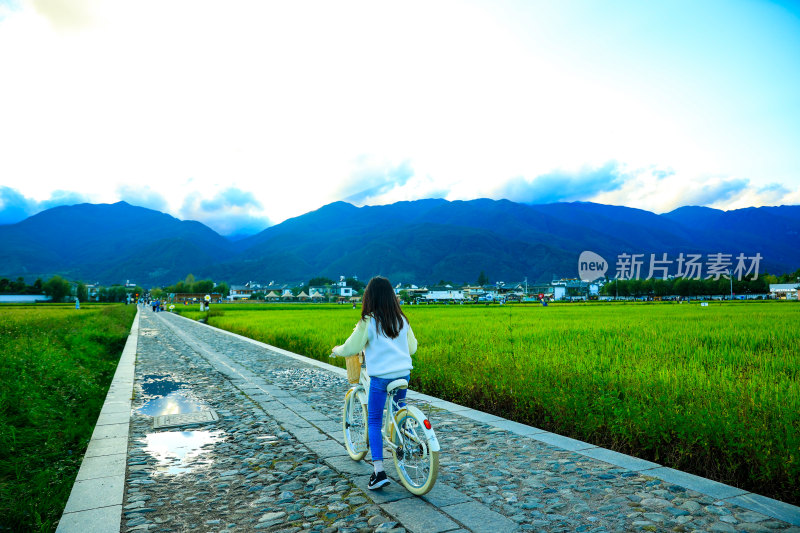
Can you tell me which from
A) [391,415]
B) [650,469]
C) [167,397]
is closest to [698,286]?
[650,469]

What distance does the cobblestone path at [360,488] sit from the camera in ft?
12.1

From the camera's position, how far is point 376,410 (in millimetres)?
4535

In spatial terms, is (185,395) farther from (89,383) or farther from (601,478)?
(601,478)

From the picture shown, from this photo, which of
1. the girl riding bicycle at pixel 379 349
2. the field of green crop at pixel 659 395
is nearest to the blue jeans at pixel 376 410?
the girl riding bicycle at pixel 379 349

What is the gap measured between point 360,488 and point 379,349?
4.42ft

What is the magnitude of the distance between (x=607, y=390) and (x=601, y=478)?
240cm

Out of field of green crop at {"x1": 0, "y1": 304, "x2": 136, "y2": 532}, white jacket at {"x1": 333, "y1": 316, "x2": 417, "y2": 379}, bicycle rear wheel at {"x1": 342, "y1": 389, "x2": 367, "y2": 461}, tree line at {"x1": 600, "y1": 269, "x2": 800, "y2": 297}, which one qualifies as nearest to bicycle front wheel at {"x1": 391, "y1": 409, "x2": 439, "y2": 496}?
white jacket at {"x1": 333, "y1": 316, "x2": 417, "y2": 379}

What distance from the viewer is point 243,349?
17656 millimetres

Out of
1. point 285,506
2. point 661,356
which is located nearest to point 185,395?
point 285,506

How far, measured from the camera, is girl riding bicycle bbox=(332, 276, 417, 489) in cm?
444

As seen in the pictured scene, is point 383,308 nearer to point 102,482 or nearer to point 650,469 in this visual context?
point 650,469

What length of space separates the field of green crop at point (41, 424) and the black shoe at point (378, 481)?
2.65m

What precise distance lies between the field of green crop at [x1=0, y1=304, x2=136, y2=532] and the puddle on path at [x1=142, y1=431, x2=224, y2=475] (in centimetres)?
85

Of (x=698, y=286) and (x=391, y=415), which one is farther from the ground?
(x=698, y=286)
